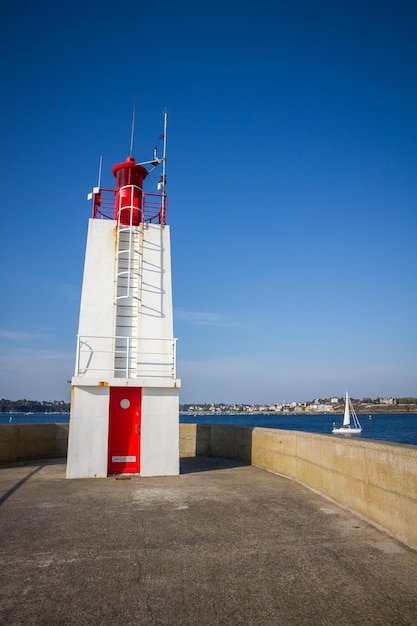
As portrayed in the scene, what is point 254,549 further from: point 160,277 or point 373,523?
point 160,277

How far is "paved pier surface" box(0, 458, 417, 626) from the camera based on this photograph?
4.14 m

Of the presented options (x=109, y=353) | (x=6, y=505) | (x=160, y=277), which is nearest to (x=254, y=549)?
(x=6, y=505)

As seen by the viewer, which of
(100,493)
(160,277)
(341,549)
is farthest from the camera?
(160,277)

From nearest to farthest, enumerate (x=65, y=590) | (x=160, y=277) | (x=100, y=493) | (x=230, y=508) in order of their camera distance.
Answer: (x=65, y=590), (x=230, y=508), (x=100, y=493), (x=160, y=277)

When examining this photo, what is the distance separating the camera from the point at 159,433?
11.9m

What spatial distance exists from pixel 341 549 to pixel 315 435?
3905mm

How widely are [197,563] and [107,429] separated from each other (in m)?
6.73

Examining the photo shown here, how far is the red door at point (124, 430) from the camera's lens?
1186 centimetres

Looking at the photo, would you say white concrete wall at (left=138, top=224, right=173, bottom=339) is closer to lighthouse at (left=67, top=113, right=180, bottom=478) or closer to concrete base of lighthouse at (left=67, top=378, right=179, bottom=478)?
lighthouse at (left=67, top=113, right=180, bottom=478)

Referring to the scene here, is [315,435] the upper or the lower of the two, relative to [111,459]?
upper

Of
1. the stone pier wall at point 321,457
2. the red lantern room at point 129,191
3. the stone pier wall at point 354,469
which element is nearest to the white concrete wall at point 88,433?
the stone pier wall at point 321,457

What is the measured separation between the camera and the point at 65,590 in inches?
180

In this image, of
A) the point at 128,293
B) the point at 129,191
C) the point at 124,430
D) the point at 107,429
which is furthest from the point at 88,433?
the point at 129,191

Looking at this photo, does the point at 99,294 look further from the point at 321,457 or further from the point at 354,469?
the point at 354,469
